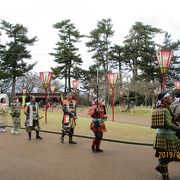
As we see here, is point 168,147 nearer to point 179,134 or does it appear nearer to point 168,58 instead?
point 179,134

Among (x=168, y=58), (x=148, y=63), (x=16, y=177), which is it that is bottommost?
(x=16, y=177)

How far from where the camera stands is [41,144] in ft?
40.9

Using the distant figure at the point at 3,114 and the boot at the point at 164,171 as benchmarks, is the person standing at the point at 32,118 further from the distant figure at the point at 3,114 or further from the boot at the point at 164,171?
the boot at the point at 164,171

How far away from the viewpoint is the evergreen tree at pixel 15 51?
53.2 meters

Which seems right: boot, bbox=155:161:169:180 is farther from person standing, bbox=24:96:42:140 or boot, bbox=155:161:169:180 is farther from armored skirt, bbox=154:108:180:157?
person standing, bbox=24:96:42:140

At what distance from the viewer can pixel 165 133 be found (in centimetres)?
689

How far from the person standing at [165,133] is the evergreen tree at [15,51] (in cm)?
4739

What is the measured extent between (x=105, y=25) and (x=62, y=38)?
7.15 metres

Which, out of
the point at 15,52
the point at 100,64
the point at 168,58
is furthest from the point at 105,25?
the point at 168,58

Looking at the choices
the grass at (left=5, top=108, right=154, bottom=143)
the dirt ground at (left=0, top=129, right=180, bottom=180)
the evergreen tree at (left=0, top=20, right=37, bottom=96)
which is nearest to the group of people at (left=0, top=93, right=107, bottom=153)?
the dirt ground at (left=0, top=129, right=180, bottom=180)

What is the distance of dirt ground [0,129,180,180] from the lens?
7.46m

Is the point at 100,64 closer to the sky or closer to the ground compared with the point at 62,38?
closer to the ground

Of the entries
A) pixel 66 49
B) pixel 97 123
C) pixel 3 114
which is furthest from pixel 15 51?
pixel 97 123

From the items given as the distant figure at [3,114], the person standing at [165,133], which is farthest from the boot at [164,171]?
the distant figure at [3,114]
